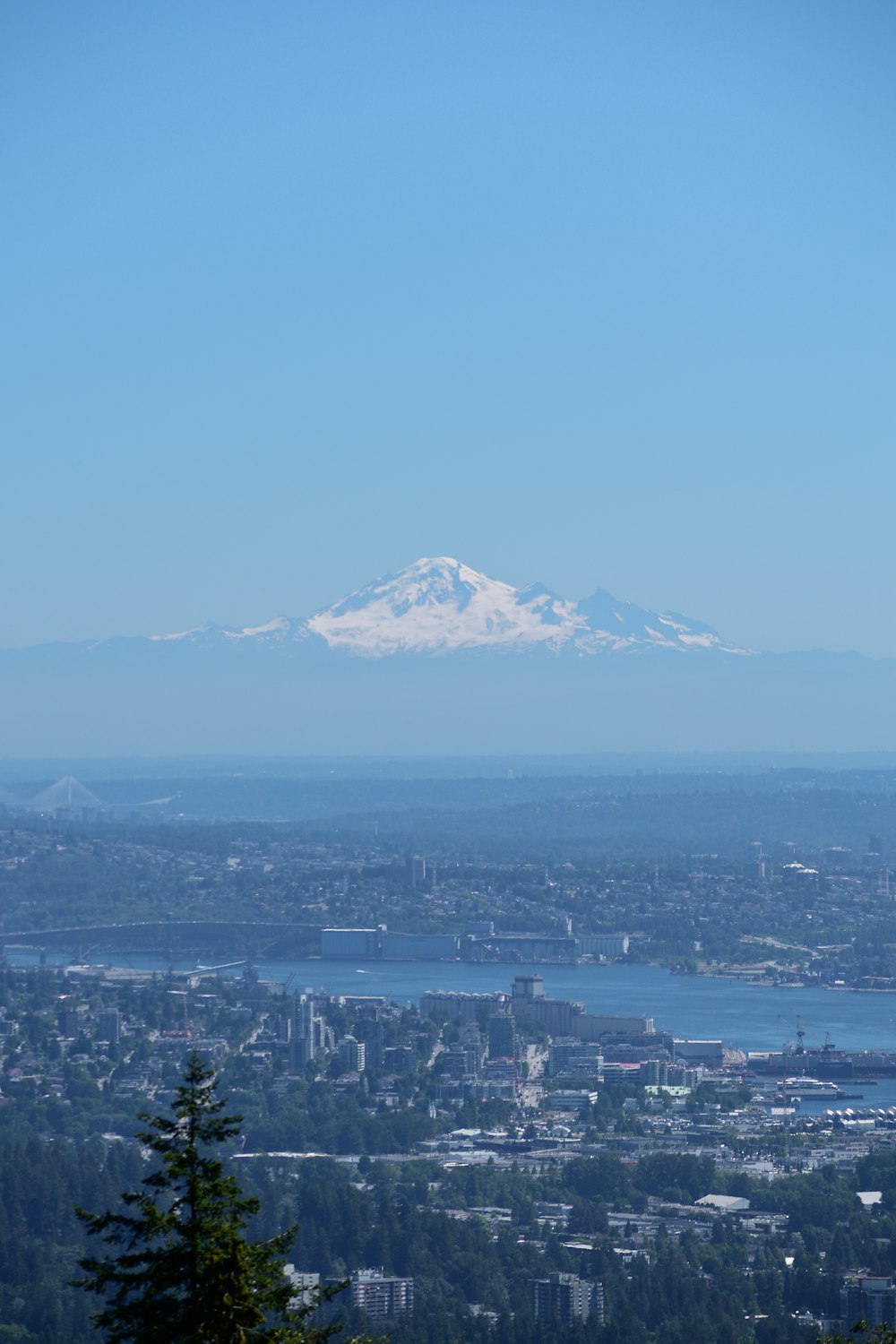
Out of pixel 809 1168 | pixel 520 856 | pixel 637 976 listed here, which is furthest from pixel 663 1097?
pixel 520 856

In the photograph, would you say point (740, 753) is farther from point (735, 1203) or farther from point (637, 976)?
point (735, 1203)

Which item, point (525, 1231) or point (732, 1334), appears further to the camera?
point (525, 1231)

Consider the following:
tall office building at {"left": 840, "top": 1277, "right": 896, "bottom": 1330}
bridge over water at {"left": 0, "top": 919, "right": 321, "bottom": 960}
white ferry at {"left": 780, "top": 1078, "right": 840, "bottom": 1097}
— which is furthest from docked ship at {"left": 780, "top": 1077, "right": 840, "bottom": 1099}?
bridge over water at {"left": 0, "top": 919, "right": 321, "bottom": 960}

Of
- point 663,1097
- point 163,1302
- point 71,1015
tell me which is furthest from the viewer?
point 71,1015

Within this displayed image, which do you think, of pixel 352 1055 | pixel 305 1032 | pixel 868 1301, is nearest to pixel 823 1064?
pixel 352 1055

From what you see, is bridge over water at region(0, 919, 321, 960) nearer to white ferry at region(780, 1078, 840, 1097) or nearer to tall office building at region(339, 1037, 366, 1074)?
tall office building at region(339, 1037, 366, 1074)

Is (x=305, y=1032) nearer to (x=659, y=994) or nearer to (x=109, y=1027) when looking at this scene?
(x=109, y=1027)
